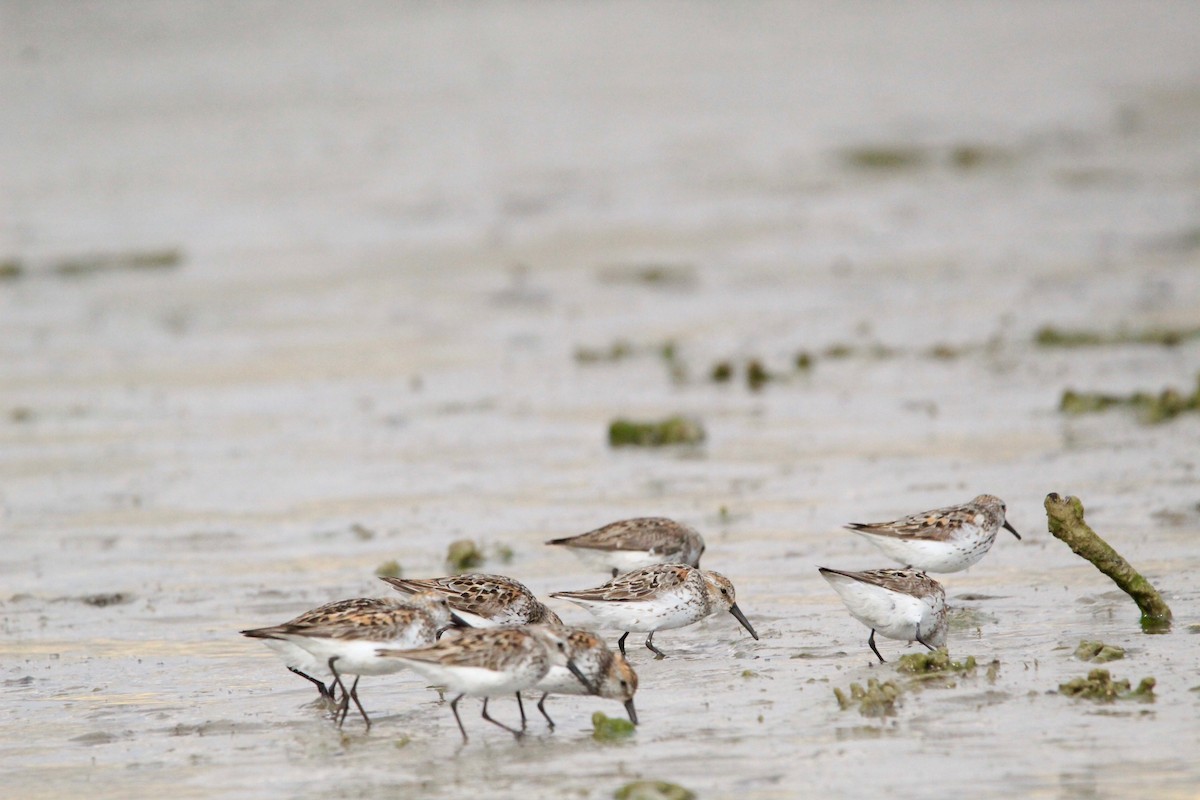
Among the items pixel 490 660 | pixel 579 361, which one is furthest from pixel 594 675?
pixel 579 361

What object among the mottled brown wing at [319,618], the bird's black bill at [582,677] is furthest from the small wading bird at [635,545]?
the bird's black bill at [582,677]

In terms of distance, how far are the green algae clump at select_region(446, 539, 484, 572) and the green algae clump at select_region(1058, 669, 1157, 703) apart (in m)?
4.61

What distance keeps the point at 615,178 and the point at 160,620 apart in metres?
21.5

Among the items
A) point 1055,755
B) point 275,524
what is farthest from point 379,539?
point 1055,755

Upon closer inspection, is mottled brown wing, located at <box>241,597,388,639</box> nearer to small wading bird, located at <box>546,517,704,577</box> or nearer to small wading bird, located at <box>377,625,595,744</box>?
small wading bird, located at <box>377,625,595,744</box>

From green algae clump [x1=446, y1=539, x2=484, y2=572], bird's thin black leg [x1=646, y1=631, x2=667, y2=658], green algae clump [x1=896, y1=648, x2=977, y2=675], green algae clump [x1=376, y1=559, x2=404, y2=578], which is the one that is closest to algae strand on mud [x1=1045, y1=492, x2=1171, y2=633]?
green algae clump [x1=896, y1=648, x2=977, y2=675]

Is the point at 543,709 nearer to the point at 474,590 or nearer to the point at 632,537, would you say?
the point at 474,590

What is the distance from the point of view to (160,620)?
10969 millimetres

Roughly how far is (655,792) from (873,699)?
1551mm

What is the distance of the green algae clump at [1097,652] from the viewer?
8.88 meters

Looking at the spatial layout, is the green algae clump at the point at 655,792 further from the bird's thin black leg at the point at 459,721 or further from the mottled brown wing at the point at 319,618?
the mottled brown wing at the point at 319,618

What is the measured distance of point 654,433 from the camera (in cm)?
1539

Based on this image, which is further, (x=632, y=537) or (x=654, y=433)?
(x=654, y=433)

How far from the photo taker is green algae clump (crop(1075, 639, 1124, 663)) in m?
8.88
